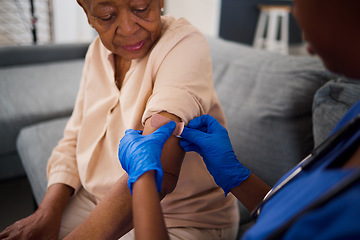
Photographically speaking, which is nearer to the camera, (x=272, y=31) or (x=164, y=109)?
(x=164, y=109)

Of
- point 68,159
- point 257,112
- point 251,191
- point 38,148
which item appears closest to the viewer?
point 251,191

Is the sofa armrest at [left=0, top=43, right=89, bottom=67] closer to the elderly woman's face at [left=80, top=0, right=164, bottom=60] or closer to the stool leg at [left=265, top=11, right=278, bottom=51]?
the elderly woman's face at [left=80, top=0, right=164, bottom=60]

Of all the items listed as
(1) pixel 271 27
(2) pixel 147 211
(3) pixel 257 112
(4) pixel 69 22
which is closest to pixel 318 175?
(2) pixel 147 211

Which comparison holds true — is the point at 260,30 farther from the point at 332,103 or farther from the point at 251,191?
the point at 251,191

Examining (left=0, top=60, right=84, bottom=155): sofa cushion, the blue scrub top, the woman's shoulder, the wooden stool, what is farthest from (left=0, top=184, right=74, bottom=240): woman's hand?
the wooden stool

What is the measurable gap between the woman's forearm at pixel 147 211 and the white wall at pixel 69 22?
3.88m

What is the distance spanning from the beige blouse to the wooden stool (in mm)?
4479

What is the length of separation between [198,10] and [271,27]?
4.52 ft

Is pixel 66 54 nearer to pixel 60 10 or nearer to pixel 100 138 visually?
pixel 60 10

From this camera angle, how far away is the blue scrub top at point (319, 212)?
0.40 meters

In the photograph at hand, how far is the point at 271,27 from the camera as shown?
5.48m

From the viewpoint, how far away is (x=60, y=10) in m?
4.20

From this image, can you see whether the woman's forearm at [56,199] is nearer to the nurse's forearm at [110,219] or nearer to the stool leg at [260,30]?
the nurse's forearm at [110,219]

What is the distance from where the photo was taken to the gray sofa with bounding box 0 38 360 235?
1158 mm
